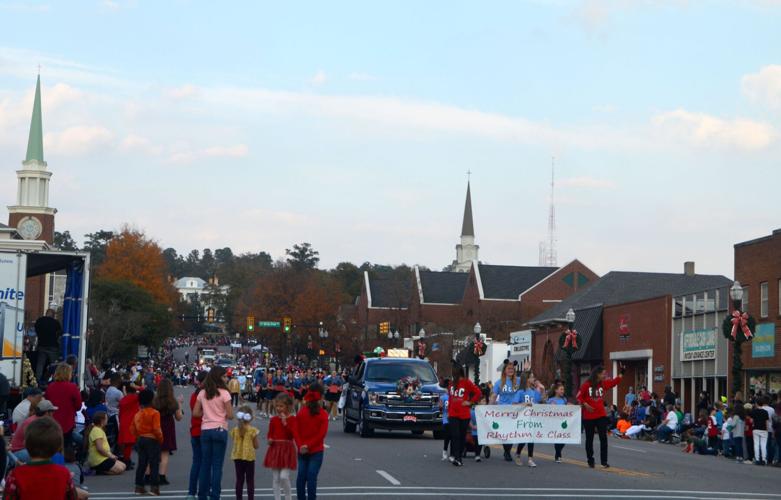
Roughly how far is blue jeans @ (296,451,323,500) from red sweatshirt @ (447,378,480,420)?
7.69 metres

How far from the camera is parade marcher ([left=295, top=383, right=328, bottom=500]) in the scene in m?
14.5

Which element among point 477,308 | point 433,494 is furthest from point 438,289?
point 433,494

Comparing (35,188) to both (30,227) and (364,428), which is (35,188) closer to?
(30,227)

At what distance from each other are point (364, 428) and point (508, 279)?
246ft

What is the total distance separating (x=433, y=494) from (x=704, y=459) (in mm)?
14757

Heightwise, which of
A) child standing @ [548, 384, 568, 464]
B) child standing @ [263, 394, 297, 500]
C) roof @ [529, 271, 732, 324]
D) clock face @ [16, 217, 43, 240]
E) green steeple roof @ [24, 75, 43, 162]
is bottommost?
child standing @ [263, 394, 297, 500]

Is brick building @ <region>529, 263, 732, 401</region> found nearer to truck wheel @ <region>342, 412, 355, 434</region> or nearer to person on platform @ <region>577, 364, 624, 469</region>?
truck wheel @ <region>342, 412, 355, 434</region>

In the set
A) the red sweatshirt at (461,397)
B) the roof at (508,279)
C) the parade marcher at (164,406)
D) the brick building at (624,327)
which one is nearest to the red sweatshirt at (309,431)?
the parade marcher at (164,406)

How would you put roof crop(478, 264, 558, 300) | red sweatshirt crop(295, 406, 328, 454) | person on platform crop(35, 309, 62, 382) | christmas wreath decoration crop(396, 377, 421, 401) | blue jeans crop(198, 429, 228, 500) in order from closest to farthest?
Answer: red sweatshirt crop(295, 406, 328, 454)
blue jeans crop(198, 429, 228, 500)
person on platform crop(35, 309, 62, 382)
christmas wreath decoration crop(396, 377, 421, 401)
roof crop(478, 264, 558, 300)

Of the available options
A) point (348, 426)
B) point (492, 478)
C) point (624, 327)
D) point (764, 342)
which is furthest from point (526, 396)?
point (624, 327)

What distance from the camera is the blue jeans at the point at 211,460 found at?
1521 cm

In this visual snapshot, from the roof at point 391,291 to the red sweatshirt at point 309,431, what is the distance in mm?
89018

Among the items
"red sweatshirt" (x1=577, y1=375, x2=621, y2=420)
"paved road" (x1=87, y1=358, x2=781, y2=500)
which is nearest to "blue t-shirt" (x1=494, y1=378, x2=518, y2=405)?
"paved road" (x1=87, y1=358, x2=781, y2=500)

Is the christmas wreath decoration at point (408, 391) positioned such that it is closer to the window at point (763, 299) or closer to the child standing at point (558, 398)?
the child standing at point (558, 398)
